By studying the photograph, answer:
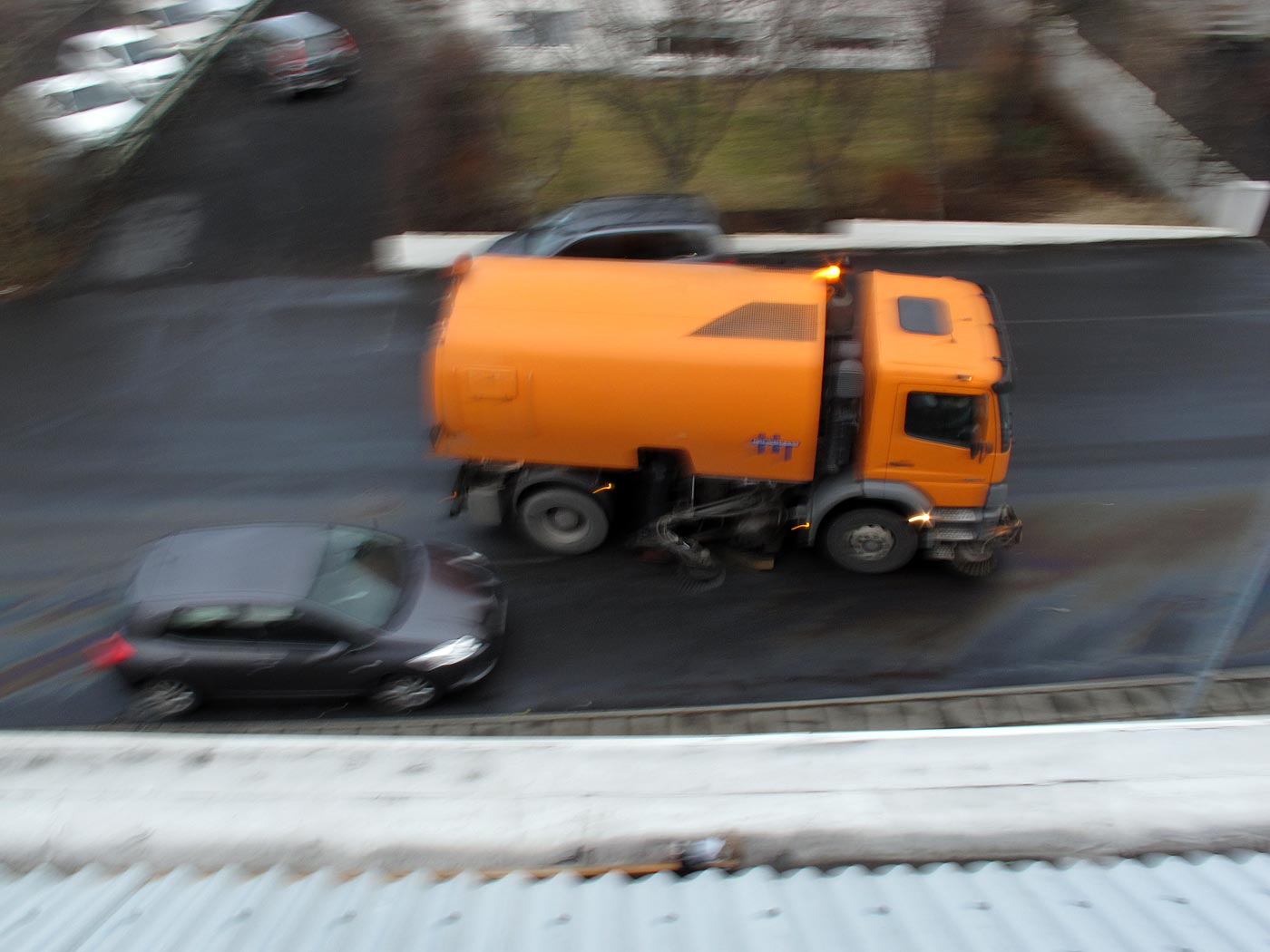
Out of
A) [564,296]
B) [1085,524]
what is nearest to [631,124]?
[564,296]

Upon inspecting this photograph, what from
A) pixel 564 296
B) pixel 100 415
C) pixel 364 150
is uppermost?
pixel 564 296

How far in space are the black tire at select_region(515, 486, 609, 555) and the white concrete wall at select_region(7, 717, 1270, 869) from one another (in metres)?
2.57

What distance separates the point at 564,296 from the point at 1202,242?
417 inches

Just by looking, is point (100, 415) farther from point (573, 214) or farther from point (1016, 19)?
point (1016, 19)

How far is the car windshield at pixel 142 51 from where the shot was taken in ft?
63.3

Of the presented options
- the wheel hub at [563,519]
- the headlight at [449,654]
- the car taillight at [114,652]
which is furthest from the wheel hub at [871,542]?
the car taillight at [114,652]

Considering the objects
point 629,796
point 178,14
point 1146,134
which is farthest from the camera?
point 178,14

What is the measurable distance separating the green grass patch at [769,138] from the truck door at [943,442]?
849 cm

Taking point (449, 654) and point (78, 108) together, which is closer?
point (449, 654)

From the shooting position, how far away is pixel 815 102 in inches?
591

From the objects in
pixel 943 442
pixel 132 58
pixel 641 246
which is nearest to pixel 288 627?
pixel 943 442

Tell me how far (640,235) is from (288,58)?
38.0 ft

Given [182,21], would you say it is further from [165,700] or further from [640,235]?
[165,700]

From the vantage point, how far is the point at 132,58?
19281 millimetres
